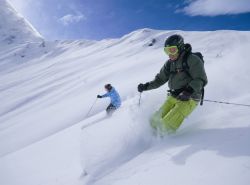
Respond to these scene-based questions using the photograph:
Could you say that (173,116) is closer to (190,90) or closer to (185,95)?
(185,95)

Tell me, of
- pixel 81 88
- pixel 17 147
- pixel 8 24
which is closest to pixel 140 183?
pixel 17 147

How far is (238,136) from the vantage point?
493 centimetres

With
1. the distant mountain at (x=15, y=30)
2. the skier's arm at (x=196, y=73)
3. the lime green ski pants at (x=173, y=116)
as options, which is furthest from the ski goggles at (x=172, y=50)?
the distant mountain at (x=15, y=30)

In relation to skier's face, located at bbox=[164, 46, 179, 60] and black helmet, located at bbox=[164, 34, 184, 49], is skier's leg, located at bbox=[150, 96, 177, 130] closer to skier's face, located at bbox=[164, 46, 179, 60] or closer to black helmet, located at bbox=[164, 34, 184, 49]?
skier's face, located at bbox=[164, 46, 179, 60]

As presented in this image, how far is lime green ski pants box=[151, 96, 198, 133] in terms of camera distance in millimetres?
5883

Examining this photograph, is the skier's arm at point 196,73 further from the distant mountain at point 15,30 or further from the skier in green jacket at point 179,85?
the distant mountain at point 15,30

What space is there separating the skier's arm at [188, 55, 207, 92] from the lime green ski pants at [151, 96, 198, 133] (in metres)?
0.41

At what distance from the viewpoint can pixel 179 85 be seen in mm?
6250

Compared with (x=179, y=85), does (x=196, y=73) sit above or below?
above

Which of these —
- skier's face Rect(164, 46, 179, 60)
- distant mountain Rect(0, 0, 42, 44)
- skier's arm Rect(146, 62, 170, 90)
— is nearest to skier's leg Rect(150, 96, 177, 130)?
skier's arm Rect(146, 62, 170, 90)

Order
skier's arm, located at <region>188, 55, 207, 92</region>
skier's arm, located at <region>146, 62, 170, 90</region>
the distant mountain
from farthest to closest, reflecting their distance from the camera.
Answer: the distant mountain < skier's arm, located at <region>146, 62, 170, 90</region> < skier's arm, located at <region>188, 55, 207, 92</region>

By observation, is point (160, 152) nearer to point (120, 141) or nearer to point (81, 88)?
point (120, 141)

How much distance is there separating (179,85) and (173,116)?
2.47 ft

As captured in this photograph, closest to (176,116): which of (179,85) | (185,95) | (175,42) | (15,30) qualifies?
(185,95)
